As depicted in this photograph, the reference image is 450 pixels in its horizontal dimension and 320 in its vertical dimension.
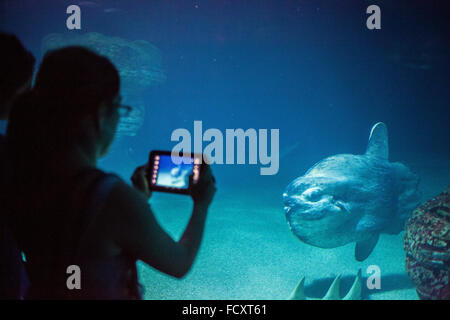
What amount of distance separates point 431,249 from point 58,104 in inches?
183

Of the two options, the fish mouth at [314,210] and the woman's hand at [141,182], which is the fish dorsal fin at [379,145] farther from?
the woman's hand at [141,182]

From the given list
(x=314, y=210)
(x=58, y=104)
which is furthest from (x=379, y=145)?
(x=58, y=104)

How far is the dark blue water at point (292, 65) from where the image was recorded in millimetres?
9070

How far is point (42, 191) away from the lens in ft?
3.10

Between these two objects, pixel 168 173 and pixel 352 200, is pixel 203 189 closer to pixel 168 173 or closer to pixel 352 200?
pixel 168 173

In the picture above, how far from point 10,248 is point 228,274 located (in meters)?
3.69

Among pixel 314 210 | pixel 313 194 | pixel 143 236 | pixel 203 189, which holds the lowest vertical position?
pixel 314 210

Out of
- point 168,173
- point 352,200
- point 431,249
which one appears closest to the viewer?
point 168,173

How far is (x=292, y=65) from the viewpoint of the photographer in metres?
16.8

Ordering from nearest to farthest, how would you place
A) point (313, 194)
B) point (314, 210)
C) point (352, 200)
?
point (314, 210) < point (313, 194) < point (352, 200)

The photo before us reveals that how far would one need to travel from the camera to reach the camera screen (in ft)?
4.42

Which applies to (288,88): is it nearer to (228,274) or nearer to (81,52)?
(228,274)

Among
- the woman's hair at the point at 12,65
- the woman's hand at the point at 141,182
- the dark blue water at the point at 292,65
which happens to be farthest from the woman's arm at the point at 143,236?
the dark blue water at the point at 292,65

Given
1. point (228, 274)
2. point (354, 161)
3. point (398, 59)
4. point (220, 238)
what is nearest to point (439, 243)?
point (354, 161)
